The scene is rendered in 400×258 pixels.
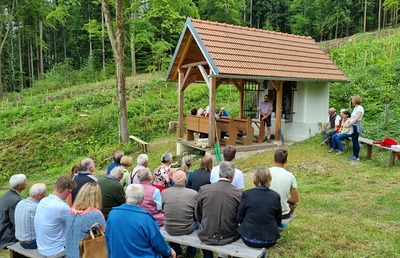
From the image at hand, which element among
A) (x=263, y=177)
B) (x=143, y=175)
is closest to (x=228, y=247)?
(x=263, y=177)

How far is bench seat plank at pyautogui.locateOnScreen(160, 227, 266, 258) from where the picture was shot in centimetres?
377

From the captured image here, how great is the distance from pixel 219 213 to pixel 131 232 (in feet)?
3.72

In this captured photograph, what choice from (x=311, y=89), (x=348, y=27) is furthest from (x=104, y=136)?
(x=348, y=27)

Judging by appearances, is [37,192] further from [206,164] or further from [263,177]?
[263,177]

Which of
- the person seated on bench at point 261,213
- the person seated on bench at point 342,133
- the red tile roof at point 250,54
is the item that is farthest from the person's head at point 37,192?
the person seated on bench at point 342,133

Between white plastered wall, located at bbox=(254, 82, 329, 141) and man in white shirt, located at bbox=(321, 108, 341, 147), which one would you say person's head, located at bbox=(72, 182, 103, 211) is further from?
white plastered wall, located at bbox=(254, 82, 329, 141)

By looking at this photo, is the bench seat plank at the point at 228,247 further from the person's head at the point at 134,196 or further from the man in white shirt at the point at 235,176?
the person's head at the point at 134,196

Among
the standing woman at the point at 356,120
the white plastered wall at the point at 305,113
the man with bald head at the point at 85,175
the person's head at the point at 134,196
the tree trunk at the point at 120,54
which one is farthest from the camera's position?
the tree trunk at the point at 120,54

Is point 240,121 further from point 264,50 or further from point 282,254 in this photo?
point 282,254

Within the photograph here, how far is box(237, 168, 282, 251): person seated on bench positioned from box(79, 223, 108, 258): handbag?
152 centimetres

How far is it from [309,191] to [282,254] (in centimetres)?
327

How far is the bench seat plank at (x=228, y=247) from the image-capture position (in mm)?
3773

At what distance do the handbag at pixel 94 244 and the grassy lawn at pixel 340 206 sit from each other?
2.23 meters

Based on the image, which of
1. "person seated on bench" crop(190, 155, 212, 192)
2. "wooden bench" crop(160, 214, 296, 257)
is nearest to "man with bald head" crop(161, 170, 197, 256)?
"wooden bench" crop(160, 214, 296, 257)
